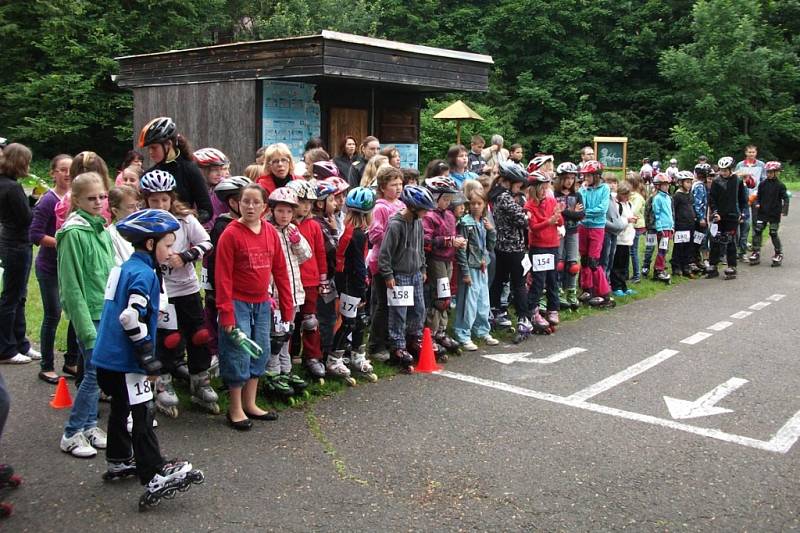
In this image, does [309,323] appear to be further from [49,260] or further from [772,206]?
[772,206]

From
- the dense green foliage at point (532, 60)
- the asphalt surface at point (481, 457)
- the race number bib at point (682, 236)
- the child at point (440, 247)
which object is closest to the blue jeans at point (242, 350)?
the asphalt surface at point (481, 457)

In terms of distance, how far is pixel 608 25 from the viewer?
139 ft

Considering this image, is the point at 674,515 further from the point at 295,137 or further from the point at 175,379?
the point at 295,137

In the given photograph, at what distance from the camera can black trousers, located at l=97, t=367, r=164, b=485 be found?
14.8 feet

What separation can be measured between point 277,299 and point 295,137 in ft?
27.6

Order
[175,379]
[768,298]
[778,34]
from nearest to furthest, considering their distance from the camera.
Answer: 1. [175,379]
2. [768,298]
3. [778,34]

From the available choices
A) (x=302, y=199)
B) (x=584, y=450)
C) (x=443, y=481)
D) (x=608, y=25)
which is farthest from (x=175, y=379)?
(x=608, y=25)

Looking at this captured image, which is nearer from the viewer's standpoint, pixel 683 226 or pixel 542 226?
pixel 542 226

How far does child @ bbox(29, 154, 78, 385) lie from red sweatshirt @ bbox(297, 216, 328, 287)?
218 centimetres

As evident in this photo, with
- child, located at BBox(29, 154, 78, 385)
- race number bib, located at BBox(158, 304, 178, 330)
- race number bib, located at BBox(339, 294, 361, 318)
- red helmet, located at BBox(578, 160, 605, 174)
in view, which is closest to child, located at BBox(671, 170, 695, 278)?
red helmet, located at BBox(578, 160, 605, 174)

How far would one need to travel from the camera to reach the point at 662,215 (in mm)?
13000

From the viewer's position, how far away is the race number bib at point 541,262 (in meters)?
9.40

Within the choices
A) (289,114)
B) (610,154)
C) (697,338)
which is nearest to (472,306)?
(697,338)

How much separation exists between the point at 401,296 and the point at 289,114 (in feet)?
24.4
